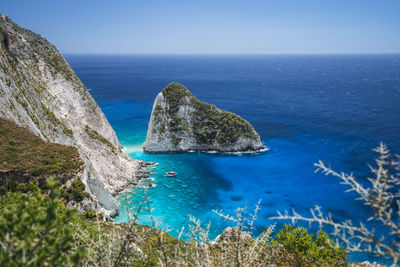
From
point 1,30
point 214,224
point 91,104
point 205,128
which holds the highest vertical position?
point 1,30

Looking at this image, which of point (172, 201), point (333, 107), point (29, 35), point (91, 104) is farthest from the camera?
point (333, 107)

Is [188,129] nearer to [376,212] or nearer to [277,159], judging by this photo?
[277,159]

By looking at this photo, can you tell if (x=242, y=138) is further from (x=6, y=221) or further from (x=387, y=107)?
(x=387, y=107)

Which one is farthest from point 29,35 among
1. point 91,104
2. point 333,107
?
point 333,107

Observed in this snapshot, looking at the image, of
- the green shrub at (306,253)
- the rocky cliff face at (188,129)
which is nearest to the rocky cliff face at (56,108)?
the rocky cliff face at (188,129)

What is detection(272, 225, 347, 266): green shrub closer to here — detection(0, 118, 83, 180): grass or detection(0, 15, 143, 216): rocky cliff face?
detection(0, 118, 83, 180): grass

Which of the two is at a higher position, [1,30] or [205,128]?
[1,30]
